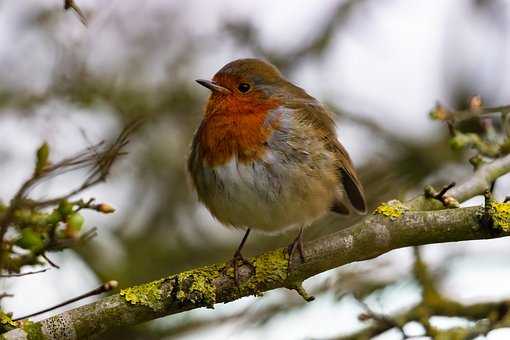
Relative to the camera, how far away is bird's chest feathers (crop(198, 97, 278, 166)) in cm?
451

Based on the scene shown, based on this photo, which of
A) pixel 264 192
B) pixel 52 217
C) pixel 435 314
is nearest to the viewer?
pixel 52 217

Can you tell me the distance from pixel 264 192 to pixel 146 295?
44.9 inches

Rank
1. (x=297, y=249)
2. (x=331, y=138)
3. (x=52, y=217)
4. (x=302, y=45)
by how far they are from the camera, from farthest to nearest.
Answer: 1. (x=302, y=45)
2. (x=331, y=138)
3. (x=297, y=249)
4. (x=52, y=217)

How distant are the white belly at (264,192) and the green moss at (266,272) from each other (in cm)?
61

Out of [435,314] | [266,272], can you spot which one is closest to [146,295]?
[266,272]

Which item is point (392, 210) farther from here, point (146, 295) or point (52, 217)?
point (52, 217)

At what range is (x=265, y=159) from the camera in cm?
443

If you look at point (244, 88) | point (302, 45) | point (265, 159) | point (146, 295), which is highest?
point (302, 45)

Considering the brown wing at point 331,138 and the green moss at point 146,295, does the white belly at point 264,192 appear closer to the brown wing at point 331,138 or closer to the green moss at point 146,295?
the brown wing at point 331,138

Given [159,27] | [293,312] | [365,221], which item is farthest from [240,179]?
[159,27]

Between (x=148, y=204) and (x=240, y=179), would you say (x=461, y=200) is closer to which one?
(x=240, y=179)

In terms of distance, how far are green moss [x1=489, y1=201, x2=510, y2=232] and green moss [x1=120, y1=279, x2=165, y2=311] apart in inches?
55.2

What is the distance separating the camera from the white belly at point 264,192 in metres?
4.40

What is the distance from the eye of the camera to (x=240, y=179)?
14.5 ft
